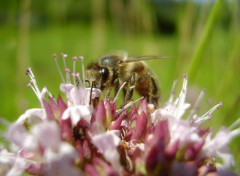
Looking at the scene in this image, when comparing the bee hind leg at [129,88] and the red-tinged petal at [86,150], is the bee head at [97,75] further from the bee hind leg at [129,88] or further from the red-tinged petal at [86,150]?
the red-tinged petal at [86,150]

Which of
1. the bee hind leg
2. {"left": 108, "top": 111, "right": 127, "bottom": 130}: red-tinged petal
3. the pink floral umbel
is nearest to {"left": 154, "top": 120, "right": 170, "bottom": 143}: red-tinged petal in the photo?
the pink floral umbel

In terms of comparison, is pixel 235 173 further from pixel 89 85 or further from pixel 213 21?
pixel 213 21

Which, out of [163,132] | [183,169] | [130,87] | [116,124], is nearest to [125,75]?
[130,87]

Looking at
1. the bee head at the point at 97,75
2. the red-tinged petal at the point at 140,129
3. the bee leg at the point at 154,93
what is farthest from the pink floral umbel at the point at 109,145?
the bee leg at the point at 154,93

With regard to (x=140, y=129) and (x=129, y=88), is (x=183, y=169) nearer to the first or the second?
(x=140, y=129)

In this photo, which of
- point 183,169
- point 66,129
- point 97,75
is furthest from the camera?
point 97,75

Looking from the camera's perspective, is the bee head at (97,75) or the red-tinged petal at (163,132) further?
the bee head at (97,75)
